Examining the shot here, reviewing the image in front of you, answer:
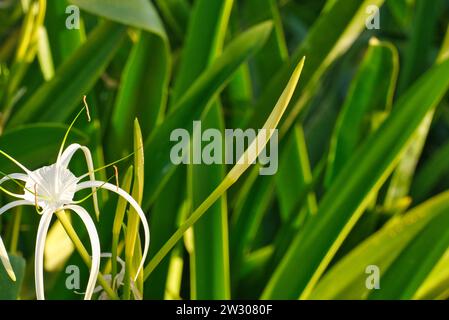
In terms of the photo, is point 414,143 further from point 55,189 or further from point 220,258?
point 55,189

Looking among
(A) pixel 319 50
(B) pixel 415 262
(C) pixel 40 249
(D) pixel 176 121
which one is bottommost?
(C) pixel 40 249

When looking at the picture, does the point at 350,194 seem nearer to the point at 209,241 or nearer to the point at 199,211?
the point at 209,241

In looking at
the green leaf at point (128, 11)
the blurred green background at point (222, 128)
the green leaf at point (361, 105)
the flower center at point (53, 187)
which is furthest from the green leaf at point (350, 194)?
the flower center at point (53, 187)

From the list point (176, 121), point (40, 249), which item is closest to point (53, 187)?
point (40, 249)

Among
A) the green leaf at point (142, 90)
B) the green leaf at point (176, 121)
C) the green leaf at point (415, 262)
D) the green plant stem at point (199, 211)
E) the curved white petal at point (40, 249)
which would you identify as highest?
the green leaf at point (142, 90)

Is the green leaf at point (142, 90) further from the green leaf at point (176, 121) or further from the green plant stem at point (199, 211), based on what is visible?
the green plant stem at point (199, 211)

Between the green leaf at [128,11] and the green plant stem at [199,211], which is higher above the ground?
the green leaf at [128,11]

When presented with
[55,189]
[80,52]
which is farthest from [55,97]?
[55,189]
